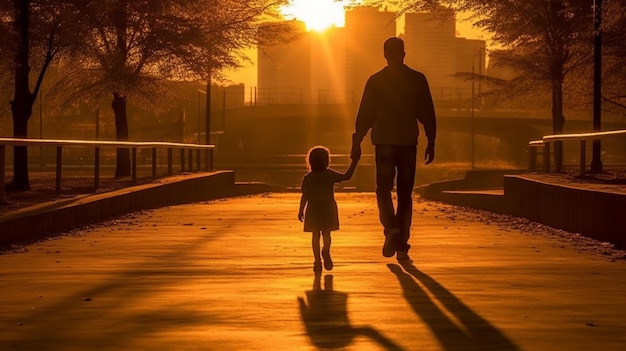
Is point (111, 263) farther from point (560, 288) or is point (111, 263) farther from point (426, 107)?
point (560, 288)

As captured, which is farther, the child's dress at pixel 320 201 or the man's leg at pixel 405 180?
the man's leg at pixel 405 180

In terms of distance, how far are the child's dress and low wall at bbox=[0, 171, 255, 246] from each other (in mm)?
4038

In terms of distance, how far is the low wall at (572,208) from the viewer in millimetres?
13805

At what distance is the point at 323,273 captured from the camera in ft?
35.7

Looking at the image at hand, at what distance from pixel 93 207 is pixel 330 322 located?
1093cm

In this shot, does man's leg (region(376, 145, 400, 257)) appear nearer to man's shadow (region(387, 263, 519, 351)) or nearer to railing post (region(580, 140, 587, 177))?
man's shadow (region(387, 263, 519, 351))

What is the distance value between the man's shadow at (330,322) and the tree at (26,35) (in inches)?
532

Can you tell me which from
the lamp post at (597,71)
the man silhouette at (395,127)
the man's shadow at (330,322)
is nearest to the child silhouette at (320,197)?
the man silhouette at (395,127)

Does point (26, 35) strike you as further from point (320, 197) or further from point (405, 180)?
point (320, 197)

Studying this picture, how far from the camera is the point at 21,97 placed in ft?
83.3

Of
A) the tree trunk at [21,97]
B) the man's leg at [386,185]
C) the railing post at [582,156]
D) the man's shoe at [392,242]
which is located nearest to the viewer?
the man's shoe at [392,242]

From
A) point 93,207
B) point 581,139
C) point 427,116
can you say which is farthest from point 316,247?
point 581,139

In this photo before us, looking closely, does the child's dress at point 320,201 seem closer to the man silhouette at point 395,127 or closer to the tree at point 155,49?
the man silhouette at point 395,127

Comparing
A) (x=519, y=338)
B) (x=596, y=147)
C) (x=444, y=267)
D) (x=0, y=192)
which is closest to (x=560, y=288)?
(x=444, y=267)
